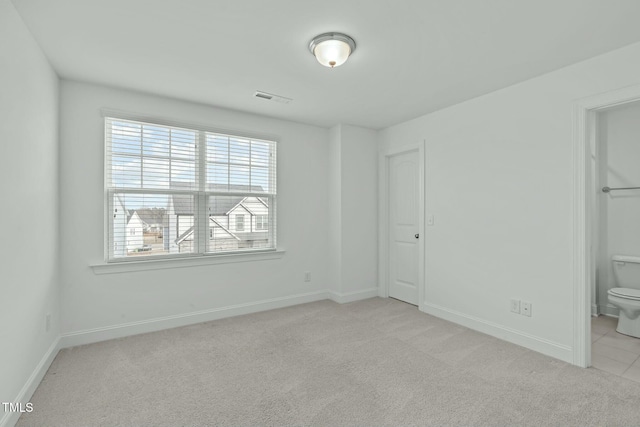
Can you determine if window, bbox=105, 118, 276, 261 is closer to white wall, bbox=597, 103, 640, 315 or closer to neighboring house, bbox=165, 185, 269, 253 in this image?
neighboring house, bbox=165, 185, 269, 253

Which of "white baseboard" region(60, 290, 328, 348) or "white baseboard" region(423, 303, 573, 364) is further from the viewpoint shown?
"white baseboard" region(60, 290, 328, 348)

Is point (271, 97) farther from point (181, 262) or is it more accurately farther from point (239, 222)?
point (181, 262)

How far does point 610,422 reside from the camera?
1.86m

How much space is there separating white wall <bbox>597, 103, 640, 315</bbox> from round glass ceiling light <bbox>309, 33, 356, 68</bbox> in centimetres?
343

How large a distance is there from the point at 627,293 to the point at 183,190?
466 centimetres

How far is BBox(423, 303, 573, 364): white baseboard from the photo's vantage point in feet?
8.74

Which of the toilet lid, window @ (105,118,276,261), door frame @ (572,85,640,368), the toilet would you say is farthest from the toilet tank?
window @ (105,118,276,261)

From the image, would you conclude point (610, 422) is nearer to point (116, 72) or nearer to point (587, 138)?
point (587, 138)

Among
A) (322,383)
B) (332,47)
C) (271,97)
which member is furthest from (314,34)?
(322,383)

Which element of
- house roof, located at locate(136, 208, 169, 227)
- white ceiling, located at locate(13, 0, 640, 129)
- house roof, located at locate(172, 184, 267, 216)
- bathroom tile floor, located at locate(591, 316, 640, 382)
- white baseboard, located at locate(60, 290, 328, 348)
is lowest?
bathroom tile floor, located at locate(591, 316, 640, 382)

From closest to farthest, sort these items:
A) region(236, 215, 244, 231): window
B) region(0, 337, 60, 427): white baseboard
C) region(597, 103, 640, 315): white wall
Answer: region(0, 337, 60, 427): white baseboard
region(597, 103, 640, 315): white wall
region(236, 215, 244, 231): window

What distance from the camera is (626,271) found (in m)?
3.53

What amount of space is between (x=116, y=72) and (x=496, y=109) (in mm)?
3505

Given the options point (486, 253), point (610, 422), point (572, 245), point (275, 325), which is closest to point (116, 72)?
point (275, 325)
